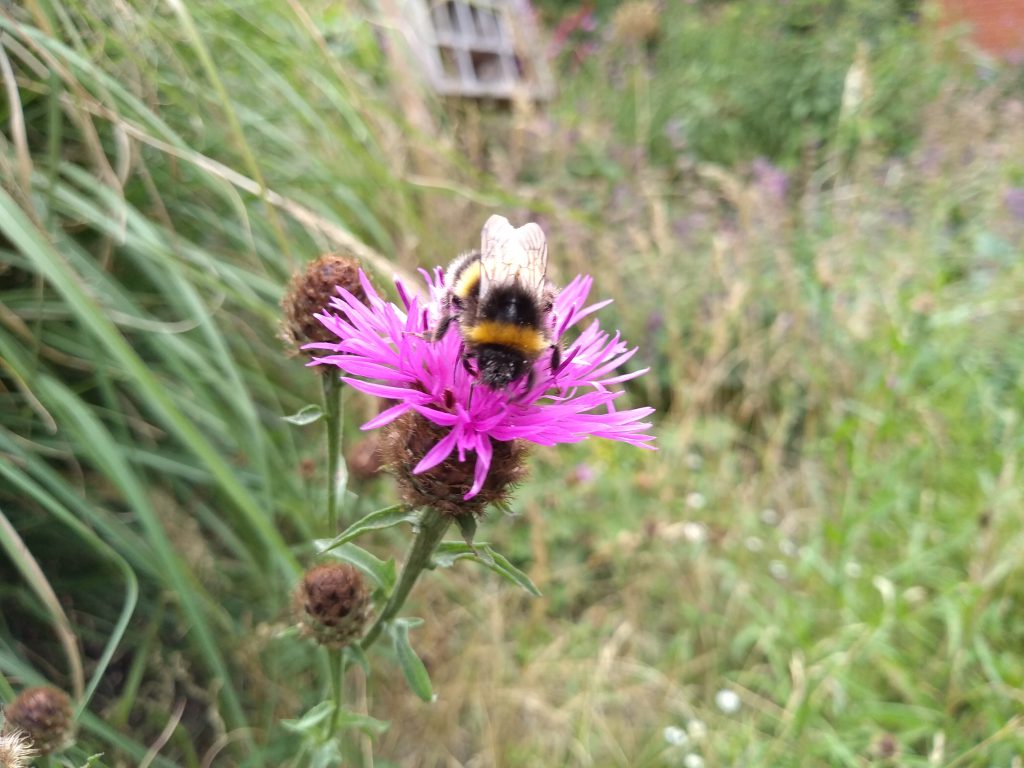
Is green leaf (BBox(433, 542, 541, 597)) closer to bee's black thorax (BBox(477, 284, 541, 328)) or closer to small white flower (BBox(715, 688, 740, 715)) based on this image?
bee's black thorax (BBox(477, 284, 541, 328))

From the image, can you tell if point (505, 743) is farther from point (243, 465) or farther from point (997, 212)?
point (997, 212)

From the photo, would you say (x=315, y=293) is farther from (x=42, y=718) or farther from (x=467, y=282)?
(x=42, y=718)

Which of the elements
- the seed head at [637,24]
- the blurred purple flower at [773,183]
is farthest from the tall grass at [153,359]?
the seed head at [637,24]

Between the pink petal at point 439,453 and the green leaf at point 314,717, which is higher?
the pink petal at point 439,453

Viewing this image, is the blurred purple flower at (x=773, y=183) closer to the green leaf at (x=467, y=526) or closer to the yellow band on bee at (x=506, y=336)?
the yellow band on bee at (x=506, y=336)

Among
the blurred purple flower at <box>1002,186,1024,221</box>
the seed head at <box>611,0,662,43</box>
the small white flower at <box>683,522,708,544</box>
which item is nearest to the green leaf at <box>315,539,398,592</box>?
the small white flower at <box>683,522,708,544</box>

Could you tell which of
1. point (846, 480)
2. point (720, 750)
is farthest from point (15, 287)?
point (846, 480)
